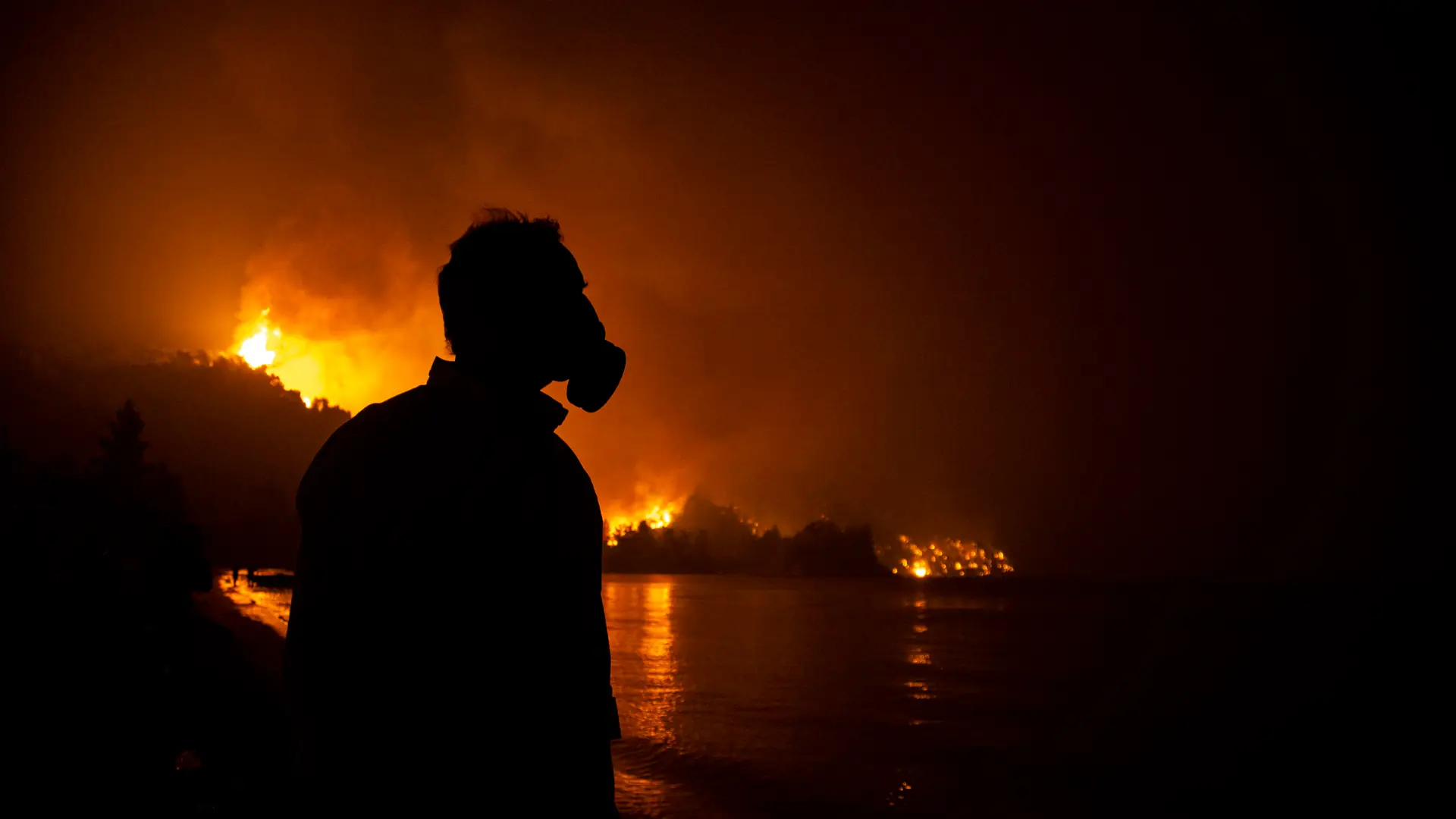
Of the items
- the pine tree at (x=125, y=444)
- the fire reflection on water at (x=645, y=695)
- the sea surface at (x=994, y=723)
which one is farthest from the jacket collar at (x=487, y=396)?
the pine tree at (x=125, y=444)

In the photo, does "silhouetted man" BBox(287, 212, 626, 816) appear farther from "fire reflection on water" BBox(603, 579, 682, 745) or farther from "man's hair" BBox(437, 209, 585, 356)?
"fire reflection on water" BBox(603, 579, 682, 745)

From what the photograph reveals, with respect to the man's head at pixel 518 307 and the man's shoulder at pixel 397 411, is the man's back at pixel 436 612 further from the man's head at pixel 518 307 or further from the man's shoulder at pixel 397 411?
the man's head at pixel 518 307

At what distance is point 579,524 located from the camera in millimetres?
2129

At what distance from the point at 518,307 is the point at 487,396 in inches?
12.8

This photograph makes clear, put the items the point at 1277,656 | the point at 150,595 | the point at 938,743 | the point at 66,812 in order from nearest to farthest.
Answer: the point at 66,812 → the point at 150,595 → the point at 938,743 → the point at 1277,656

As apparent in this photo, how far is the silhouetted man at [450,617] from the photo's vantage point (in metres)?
1.86

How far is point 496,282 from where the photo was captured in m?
2.29

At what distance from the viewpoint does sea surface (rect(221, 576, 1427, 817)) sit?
24969 mm

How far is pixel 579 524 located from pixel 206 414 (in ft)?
771

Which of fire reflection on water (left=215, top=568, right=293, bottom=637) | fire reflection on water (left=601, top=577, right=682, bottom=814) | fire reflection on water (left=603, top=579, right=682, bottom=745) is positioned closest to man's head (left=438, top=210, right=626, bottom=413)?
fire reflection on water (left=601, top=577, right=682, bottom=814)

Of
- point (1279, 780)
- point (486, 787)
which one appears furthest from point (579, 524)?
point (1279, 780)

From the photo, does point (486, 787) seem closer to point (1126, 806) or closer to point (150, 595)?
point (150, 595)

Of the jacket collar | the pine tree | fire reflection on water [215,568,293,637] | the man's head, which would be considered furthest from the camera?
the pine tree

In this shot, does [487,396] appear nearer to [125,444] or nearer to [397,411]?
[397,411]
